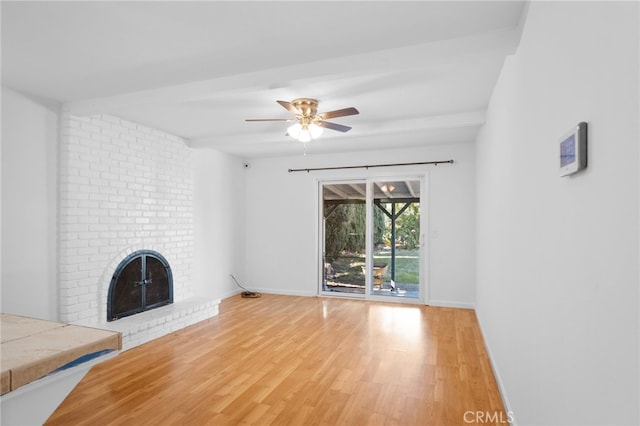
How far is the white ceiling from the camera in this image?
1.96 m

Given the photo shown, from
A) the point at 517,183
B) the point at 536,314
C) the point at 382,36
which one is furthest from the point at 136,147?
the point at 536,314

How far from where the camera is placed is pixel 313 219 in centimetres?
598

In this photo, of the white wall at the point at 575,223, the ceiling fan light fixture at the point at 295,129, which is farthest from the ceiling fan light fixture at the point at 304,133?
the white wall at the point at 575,223

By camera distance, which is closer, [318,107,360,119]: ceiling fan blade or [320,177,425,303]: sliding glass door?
[318,107,360,119]: ceiling fan blade

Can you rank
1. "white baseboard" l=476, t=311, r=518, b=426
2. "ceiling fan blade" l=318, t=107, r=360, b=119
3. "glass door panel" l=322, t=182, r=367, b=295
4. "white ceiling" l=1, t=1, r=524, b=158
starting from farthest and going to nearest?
"glass door panel" l=322, t=182, r=367, b=295, "ceiling fan blade" l=318, t=107, r=360, b=119, "white baseboard" l=476, t=311, r=518, b=426, "white ceiling" l=1, t=1, r=524, b=158

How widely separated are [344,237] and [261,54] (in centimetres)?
390

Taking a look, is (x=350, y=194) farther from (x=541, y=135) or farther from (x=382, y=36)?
(x=541, y=135)

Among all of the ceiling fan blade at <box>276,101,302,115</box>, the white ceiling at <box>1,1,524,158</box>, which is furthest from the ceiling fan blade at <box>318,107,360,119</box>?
the ceiling fan blade at <box>276,101,302,115</box>

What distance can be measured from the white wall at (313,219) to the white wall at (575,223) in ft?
9.64

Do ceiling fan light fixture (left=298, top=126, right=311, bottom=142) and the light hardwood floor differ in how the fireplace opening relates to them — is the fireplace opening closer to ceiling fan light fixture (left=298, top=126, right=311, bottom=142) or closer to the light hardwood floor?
the light hardwood floor

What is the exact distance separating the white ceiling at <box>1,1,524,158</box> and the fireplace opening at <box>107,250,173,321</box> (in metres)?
1.76

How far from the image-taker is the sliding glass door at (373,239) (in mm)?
5480

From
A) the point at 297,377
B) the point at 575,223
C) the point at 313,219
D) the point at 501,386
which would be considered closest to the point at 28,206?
the point at 297,377

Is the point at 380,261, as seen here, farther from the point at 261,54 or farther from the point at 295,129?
the point at 261,54
